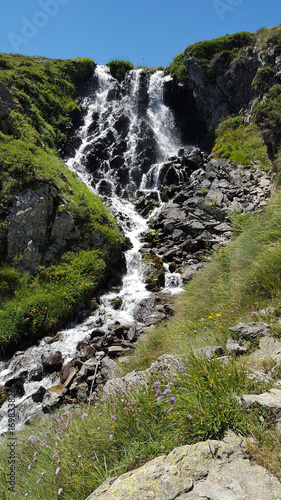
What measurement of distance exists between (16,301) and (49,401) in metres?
4.86

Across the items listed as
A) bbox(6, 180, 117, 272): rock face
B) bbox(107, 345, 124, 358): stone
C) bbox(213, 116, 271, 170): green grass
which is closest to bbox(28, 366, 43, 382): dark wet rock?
bbox(107, 345, 124, 358): stone

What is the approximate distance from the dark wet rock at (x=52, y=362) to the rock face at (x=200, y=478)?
6308 mm

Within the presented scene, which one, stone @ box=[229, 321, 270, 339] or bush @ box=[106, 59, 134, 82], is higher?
bush @ box=[106, 59, 134, 82]

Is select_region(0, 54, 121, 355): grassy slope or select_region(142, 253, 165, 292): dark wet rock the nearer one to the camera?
select_region(0, 54, 121, 355): grassy slope

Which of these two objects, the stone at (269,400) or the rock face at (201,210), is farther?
the rock face at (201,210)

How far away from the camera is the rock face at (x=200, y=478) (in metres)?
1.41

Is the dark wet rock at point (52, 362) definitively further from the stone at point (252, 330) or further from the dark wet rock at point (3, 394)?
the stone at point (252, 330)

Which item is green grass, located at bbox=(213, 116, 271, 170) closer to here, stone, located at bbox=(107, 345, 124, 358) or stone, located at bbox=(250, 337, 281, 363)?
stone, located at bbox=(107, 345, 124, 358)

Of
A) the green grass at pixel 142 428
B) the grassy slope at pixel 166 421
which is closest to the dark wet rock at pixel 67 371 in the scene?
the grassy slope at pixel 166 421

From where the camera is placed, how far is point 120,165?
939 inches

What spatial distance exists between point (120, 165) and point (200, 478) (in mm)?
24273

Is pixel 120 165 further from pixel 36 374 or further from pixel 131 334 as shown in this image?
pixel 36 374

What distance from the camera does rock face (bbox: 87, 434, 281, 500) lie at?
4.62ft

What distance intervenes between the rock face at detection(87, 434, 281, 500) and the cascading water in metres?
5.27
